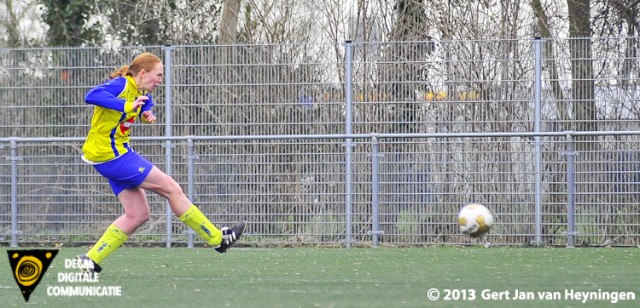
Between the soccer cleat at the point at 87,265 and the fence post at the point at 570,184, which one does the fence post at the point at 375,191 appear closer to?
the fence post at the point at 570,184

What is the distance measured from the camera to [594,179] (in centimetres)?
1379

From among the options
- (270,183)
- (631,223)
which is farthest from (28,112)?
(631,223)

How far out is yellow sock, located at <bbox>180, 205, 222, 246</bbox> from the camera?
30.0 feet

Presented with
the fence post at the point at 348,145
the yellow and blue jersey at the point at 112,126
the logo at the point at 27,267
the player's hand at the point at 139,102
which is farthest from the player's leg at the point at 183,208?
the fence post at the point at 348,145

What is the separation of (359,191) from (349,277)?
511 cm

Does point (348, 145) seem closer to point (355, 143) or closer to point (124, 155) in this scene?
point (355, 143)

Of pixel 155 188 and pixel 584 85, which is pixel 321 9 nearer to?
pixel 584 85

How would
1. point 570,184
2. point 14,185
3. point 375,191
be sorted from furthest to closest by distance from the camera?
point 14,185
point 375,191
point 570,184

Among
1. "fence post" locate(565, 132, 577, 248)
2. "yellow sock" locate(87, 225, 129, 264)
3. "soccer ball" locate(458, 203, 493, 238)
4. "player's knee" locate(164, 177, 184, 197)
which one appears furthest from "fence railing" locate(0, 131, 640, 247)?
"yellow sock" locate(87, 225, 129, 264)

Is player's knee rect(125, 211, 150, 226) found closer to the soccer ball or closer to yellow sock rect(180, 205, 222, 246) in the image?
yellow sock rect(180, 205, 222, 246)

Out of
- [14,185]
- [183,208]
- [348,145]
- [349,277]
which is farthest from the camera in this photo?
[14,185]

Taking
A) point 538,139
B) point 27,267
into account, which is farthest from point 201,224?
point 538,139

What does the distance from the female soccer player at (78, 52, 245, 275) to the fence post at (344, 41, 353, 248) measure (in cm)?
523

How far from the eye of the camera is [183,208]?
9.11 meters
